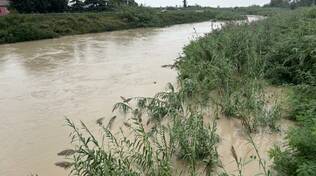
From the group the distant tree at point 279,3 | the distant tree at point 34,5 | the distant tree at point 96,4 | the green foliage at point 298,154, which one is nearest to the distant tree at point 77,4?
the distant tree at point 96,4

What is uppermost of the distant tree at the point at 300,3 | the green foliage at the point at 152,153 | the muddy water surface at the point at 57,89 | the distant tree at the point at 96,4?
the distant tree at the point at 96,4

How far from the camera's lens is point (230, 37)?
874 cm

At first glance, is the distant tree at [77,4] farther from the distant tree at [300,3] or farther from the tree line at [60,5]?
the distant tree at [300,3]

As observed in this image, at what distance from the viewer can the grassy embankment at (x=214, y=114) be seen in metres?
3.57

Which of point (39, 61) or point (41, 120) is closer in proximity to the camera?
point (41, 120)

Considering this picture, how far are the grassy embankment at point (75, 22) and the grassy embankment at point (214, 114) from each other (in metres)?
11.7

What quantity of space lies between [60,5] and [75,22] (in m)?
5.69

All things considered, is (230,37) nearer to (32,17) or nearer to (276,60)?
(276,60)

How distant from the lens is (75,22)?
24062mm

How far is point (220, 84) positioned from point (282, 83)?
1.15 metres

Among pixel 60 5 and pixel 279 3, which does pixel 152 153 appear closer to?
pixel 60 5

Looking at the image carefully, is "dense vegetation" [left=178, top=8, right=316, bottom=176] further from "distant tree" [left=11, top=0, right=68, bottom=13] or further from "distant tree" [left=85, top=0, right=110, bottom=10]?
"distant tree" [left=85, top=0, right=110, bottom=10]

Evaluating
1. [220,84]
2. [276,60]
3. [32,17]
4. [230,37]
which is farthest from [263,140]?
[32,17]

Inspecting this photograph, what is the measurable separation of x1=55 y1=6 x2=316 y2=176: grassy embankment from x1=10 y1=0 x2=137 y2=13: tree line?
21060mm
